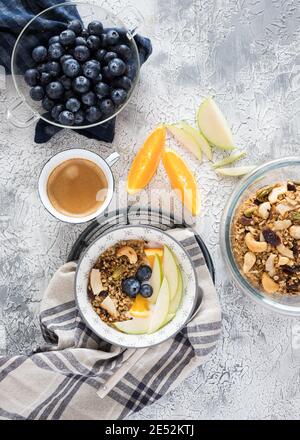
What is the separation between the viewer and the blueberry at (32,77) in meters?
1.21

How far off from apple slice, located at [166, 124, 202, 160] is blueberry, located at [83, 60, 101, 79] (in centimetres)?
22

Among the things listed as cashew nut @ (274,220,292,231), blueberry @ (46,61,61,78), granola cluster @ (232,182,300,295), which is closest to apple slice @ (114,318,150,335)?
granola cluster @ (232,182,300,295)

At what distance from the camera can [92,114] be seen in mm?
1220

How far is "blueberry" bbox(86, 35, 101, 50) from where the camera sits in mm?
1196

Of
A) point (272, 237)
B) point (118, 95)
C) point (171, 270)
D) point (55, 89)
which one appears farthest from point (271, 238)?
point (55, 89)

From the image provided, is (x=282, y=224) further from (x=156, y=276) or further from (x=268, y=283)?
(x=156, y=276)

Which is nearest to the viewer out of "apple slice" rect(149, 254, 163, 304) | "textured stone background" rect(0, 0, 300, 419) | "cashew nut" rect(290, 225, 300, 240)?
"cashew nut" rect(290, 225, 300, 240)

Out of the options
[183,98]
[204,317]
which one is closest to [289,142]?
[183,98]

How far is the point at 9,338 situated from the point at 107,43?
721 millimetres

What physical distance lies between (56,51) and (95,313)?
1.87ft

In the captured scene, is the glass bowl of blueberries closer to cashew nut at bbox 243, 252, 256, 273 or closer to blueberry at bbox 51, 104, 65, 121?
blueberry at bbox 51, 104, 65, 121

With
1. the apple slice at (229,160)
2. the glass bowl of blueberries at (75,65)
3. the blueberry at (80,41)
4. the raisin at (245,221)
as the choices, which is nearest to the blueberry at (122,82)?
the glass bowl of blueberries at (75,65)

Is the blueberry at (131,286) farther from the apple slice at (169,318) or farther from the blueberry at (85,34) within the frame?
the blueberry at (85,34)

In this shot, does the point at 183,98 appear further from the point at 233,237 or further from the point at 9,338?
the point at 9,338
